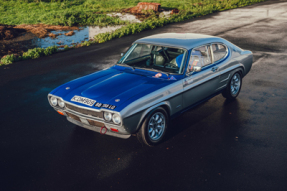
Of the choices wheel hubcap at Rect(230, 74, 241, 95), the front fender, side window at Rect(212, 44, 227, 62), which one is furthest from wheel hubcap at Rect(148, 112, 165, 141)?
wheel hubcap at Rect(230, 74, 241, 95)

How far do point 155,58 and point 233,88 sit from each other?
7.54 feet

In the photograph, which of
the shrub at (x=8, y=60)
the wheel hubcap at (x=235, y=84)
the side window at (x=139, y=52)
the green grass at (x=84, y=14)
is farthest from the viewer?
the green grass at (x=84, y=14)

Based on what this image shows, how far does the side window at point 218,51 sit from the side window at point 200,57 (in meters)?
0.23

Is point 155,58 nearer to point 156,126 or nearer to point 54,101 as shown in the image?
point 156,126

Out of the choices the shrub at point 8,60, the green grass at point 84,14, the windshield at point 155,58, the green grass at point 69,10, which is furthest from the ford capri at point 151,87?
the green grass at point 69,10

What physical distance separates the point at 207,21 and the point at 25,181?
56.0 feet

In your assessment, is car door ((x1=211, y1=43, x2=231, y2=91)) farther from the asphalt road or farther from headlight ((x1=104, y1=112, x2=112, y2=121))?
headlight ((x1=104, y1=112, x2=112, y2=121))

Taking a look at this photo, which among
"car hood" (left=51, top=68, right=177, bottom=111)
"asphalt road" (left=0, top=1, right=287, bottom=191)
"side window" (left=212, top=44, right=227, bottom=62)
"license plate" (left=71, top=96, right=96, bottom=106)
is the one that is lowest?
"asphalt road" (left=0, top=1, right=287, bottom=191)

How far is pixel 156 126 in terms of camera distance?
5.22m

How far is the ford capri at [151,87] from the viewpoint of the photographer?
474cm

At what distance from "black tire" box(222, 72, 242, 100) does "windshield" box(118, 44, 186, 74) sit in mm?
Result: 1728

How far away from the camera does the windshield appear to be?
5.75m

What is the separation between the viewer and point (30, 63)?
37.5 feet

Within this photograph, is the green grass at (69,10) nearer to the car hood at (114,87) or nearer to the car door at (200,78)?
the car door at (200,78)
